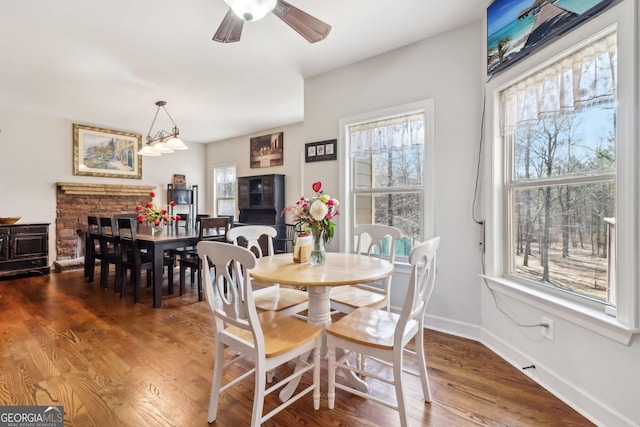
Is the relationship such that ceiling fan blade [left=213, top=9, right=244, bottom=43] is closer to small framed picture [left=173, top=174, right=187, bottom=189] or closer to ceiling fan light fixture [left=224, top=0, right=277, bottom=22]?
ceiling fan light fixture [left=224, top=0, right=277, bottom=22]

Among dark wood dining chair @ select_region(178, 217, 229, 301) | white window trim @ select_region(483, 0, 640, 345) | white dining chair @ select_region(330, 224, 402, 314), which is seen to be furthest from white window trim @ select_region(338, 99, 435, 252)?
dark wood dining chair @ select_region(178, 217, 229, 301)

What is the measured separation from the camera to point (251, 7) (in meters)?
1.54

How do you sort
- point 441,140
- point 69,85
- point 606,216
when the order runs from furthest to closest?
point 69,85 < point 441,140 < point 606,216

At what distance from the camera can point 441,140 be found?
260 cm

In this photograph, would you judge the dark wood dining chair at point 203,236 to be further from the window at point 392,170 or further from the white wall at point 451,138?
the white wall at point 451,138

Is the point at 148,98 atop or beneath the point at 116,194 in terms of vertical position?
atop

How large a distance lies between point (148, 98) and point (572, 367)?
5168 millimetres

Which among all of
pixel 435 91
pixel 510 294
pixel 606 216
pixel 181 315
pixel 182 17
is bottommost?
Answer: pixel 181 315

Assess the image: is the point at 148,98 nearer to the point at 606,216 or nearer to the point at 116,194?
the point at 116,194

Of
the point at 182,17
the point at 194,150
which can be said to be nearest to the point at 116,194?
the point at 194,150

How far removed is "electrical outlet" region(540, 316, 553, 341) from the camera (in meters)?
1.81

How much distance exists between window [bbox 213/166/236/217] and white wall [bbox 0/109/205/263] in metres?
1.91

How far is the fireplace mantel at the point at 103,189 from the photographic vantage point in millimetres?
5098

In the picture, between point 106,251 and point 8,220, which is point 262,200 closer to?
point 106,251
